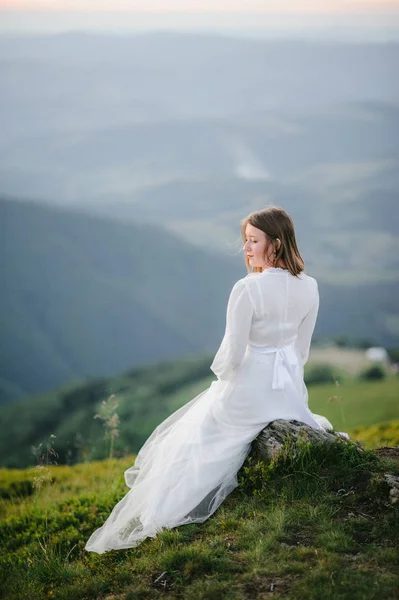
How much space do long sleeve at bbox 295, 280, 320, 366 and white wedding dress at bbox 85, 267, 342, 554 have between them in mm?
52

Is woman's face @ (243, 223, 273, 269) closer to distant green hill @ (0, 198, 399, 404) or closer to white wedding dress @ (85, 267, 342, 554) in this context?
white wedding dress @ (85, 267, 342, 554)

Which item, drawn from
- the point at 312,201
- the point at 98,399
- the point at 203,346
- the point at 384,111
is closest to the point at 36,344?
the point at 98,399

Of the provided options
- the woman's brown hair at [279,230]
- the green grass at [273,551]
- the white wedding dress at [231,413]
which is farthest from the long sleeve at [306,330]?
the green grass at [273,551]

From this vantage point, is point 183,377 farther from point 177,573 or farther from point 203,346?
point 177,573

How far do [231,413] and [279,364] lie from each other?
17.8 inches

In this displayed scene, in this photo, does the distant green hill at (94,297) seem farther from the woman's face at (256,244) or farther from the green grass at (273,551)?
the woman's face at (256,244)

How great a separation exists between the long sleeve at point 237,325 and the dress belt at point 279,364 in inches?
7.6

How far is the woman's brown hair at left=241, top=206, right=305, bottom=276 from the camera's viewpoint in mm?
4188

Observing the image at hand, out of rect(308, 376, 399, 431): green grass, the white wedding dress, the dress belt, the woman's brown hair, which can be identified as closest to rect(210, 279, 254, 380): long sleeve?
the white wedding dress

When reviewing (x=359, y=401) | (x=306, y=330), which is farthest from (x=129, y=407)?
(x=306, y=330)

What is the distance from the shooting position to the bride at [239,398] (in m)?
4.11

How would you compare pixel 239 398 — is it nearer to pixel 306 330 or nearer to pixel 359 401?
pixel 306 330

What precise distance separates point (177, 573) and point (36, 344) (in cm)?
3171

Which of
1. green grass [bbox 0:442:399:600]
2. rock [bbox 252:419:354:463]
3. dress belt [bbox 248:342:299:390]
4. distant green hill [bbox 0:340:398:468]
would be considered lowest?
distant green hill [bbox 0:340:398:468]
